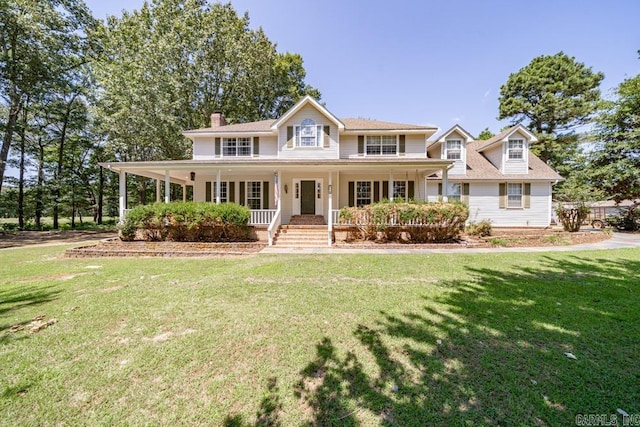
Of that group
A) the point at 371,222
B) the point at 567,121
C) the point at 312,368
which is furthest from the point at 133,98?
the point at 567,121

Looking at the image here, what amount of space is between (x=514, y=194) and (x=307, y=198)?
518 inches

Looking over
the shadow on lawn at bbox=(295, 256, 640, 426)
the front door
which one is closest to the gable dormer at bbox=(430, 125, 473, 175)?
the front door

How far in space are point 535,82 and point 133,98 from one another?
35078 millimetres

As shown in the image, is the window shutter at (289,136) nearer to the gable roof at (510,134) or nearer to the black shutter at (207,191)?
the black shutter at (207,191)

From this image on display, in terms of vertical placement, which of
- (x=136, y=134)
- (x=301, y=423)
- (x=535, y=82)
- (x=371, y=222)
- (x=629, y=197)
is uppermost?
(x=535, y=82)

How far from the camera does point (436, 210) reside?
35.4ft

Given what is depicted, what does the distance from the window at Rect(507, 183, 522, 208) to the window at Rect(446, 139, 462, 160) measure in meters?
3.80

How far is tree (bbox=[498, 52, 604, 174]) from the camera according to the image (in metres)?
23.4

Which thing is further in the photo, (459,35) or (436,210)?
(459,35)

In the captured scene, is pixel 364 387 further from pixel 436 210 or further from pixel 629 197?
pixel 629 197

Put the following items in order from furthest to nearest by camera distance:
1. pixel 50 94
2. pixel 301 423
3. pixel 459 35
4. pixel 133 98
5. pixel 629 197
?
pixel 50 94
pixel 133 98
pixel 629 197
pixel 459 35
pixel 301 423

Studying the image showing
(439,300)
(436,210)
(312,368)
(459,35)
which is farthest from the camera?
(459,35)

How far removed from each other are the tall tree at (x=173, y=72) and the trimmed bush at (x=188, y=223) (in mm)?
12127

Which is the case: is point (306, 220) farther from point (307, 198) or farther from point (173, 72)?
point (173, 72)
